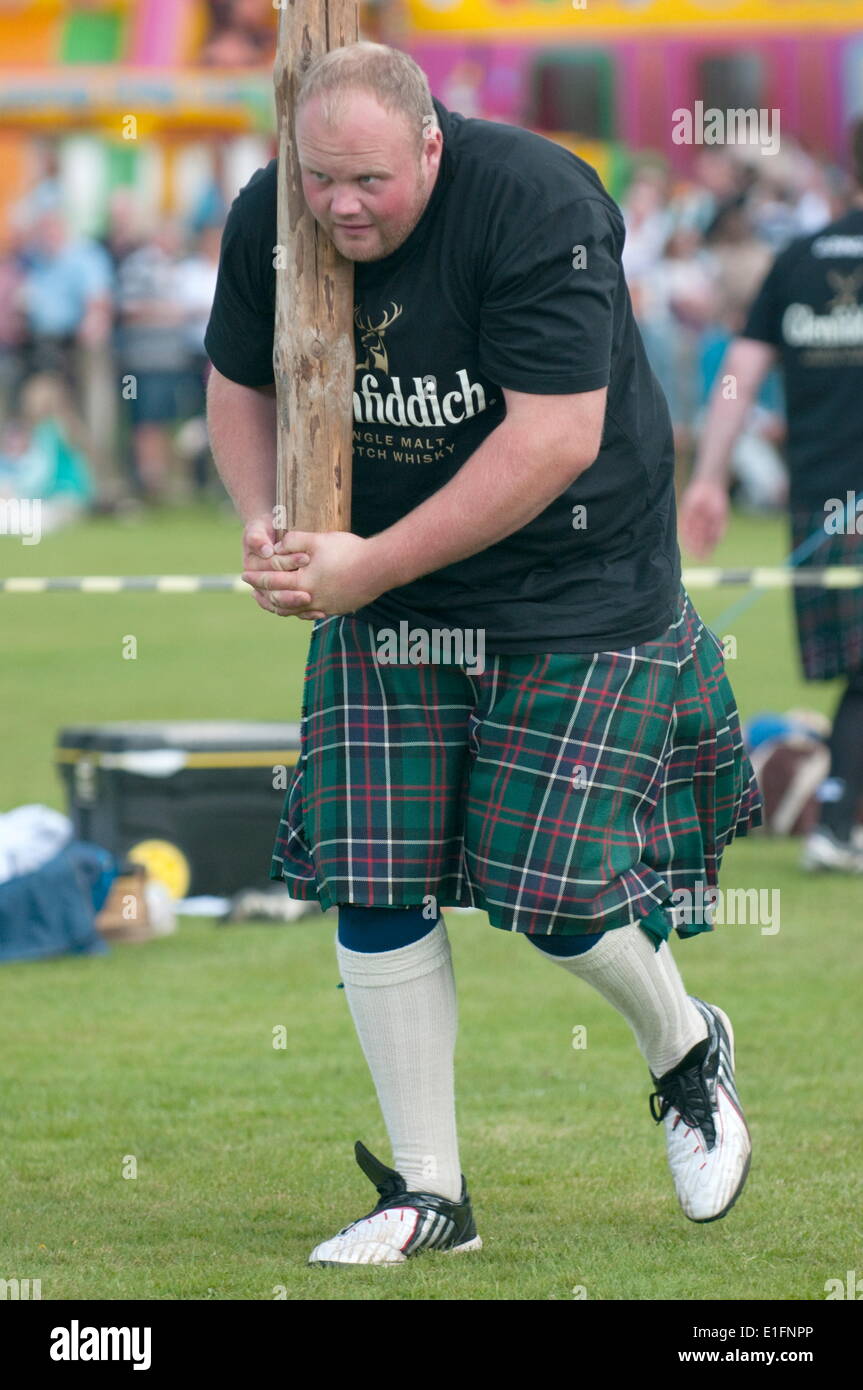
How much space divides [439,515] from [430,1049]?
0.79m

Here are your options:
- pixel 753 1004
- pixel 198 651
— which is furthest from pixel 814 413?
pixel 198 651

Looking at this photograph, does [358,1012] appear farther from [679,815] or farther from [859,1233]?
[859,1233]

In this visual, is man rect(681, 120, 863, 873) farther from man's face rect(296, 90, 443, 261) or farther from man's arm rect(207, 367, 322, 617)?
man's face rect(296, 90, 443, 261)

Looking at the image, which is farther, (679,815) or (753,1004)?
(753,1004)

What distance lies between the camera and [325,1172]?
3566 millimetres

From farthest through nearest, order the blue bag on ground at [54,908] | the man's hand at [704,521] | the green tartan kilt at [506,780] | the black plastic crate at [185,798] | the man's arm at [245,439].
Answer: the black plastic crate at [185,798] < the man's hand at [704,521] < the blue bag on ground at [54,908] < the man's arm at [245,439] < the green tartan kilt at [506,780]

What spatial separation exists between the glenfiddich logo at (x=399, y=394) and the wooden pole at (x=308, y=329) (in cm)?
2

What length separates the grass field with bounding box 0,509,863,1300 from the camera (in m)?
3.06

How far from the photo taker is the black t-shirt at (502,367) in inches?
110

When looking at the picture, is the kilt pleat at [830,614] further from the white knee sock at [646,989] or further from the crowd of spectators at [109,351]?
the crowd of spectators at [109,351]

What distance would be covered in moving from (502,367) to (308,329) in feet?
0.90

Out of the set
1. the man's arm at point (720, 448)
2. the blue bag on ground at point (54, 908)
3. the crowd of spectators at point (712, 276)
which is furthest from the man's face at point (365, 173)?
the crowd of spectators at point (712, 276)

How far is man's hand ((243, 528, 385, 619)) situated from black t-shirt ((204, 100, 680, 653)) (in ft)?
0.56

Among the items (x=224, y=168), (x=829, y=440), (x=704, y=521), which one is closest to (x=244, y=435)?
(x=704, y=521)
